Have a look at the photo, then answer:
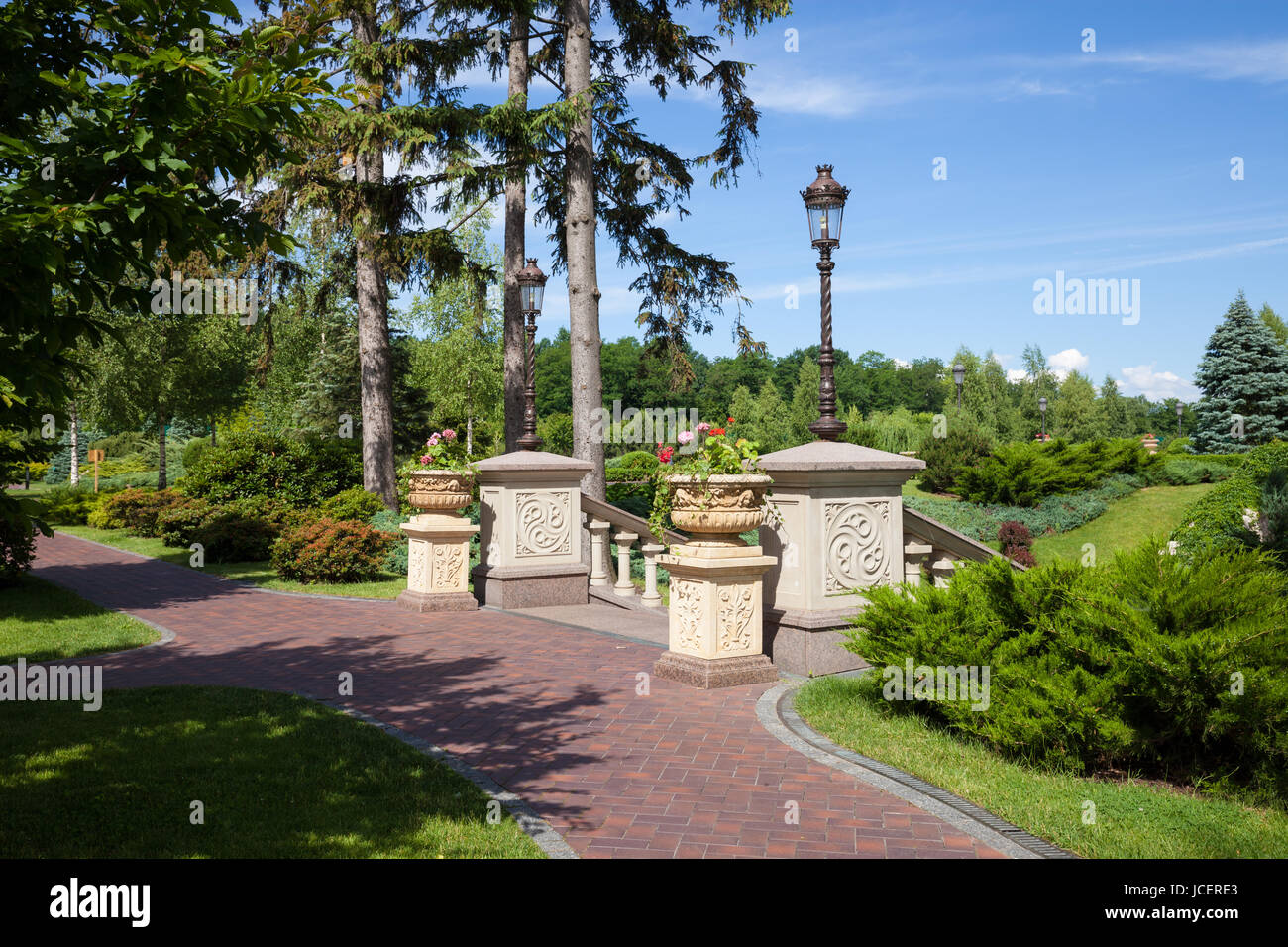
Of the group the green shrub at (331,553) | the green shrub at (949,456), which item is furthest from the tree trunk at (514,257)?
the green shrub at (949,456)

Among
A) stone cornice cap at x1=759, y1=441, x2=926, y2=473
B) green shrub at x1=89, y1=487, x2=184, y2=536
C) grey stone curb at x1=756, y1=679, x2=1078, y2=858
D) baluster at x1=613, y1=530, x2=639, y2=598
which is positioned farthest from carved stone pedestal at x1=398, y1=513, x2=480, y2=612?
green shrub at x1=89, y1=487, x2=184, y2=536

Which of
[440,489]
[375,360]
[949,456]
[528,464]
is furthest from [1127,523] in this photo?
[375,360]

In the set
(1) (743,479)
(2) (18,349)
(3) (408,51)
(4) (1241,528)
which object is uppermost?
(3) (408,51)

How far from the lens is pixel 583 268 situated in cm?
1494

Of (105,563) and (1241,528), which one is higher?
(1241,528)

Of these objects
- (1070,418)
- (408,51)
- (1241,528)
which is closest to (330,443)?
(408,51)

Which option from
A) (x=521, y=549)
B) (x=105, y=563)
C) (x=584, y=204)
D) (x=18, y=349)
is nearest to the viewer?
(x=18, y=349)

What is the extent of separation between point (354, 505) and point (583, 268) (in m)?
7.71

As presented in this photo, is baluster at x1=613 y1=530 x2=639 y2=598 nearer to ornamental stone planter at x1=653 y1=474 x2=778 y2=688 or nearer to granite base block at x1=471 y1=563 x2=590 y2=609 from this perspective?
granite base block at x1=471 y1=563 x2=590 y2=609

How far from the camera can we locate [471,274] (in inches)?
794

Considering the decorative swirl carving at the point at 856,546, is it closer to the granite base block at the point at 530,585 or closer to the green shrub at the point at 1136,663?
the green shrub at the point at 1136,663

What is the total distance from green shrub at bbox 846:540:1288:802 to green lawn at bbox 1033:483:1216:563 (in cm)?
1671
